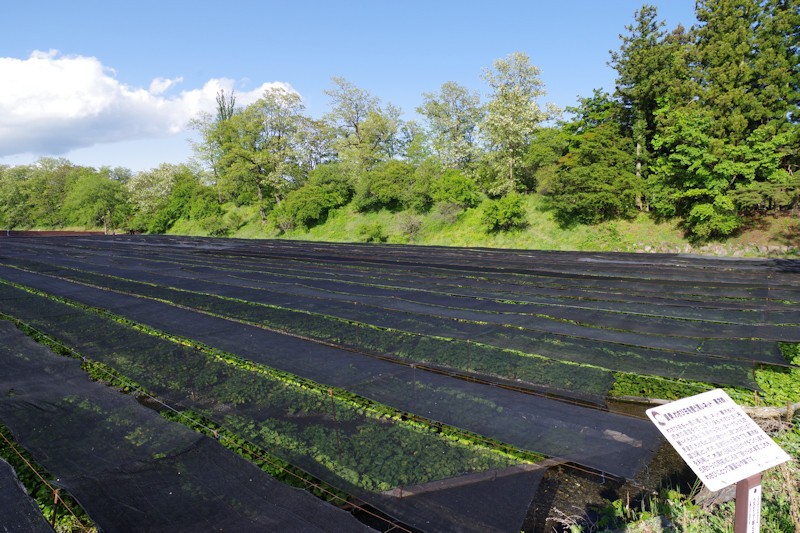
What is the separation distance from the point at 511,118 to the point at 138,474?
2655 centimetres

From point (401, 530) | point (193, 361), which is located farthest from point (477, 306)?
point (401, 530)

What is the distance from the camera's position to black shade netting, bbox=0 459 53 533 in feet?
10.1

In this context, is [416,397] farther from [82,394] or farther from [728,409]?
[82,394]

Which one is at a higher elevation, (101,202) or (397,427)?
(101,202)

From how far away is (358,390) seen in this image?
17.5 feet

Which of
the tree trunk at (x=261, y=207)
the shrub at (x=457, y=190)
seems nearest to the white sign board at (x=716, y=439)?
the shrub at (x=457, y=190)

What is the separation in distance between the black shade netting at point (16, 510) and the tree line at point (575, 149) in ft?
73.2

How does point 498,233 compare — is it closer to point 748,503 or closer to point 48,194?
point 748,503

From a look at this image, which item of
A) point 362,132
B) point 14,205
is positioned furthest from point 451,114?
point 14,205

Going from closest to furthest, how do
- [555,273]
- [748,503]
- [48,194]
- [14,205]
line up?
[748,503], [555,273], [14,205], [48,194]

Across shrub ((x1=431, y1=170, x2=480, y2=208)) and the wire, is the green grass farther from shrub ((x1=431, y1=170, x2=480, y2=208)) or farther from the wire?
the wire

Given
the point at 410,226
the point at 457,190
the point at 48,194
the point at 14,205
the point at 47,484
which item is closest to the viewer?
the point at 47,484

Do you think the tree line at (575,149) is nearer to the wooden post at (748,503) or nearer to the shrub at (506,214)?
the shrub at (506,214)

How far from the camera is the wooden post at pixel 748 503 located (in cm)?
222
